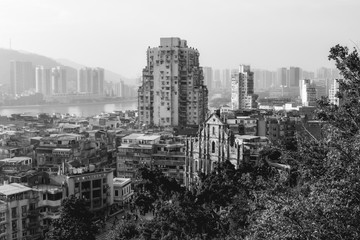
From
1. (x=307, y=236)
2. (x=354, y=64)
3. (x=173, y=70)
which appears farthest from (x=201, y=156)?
(x=173, y=70)

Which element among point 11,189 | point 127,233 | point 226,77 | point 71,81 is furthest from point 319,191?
point 226,77

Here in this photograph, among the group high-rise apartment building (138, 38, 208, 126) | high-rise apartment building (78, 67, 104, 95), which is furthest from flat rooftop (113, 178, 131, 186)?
high-rise apartment building (78, 67, 104, 95)

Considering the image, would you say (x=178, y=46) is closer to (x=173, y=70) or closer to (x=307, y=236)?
(x=173, y=70)

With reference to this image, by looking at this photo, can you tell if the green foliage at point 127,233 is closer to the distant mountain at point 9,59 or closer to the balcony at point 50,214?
the balcony at point 50,214

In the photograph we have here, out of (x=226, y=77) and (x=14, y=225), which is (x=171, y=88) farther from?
(x=226, y=77)

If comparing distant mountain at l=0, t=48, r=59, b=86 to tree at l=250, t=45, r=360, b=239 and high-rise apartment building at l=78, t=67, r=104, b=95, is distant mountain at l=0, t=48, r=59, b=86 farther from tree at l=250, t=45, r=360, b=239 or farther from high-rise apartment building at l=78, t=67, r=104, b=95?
tree at l=250, t=45, r=360, b=239

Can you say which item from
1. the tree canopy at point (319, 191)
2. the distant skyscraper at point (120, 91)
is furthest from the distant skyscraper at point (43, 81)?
the tree canopy at point (319, 191)
